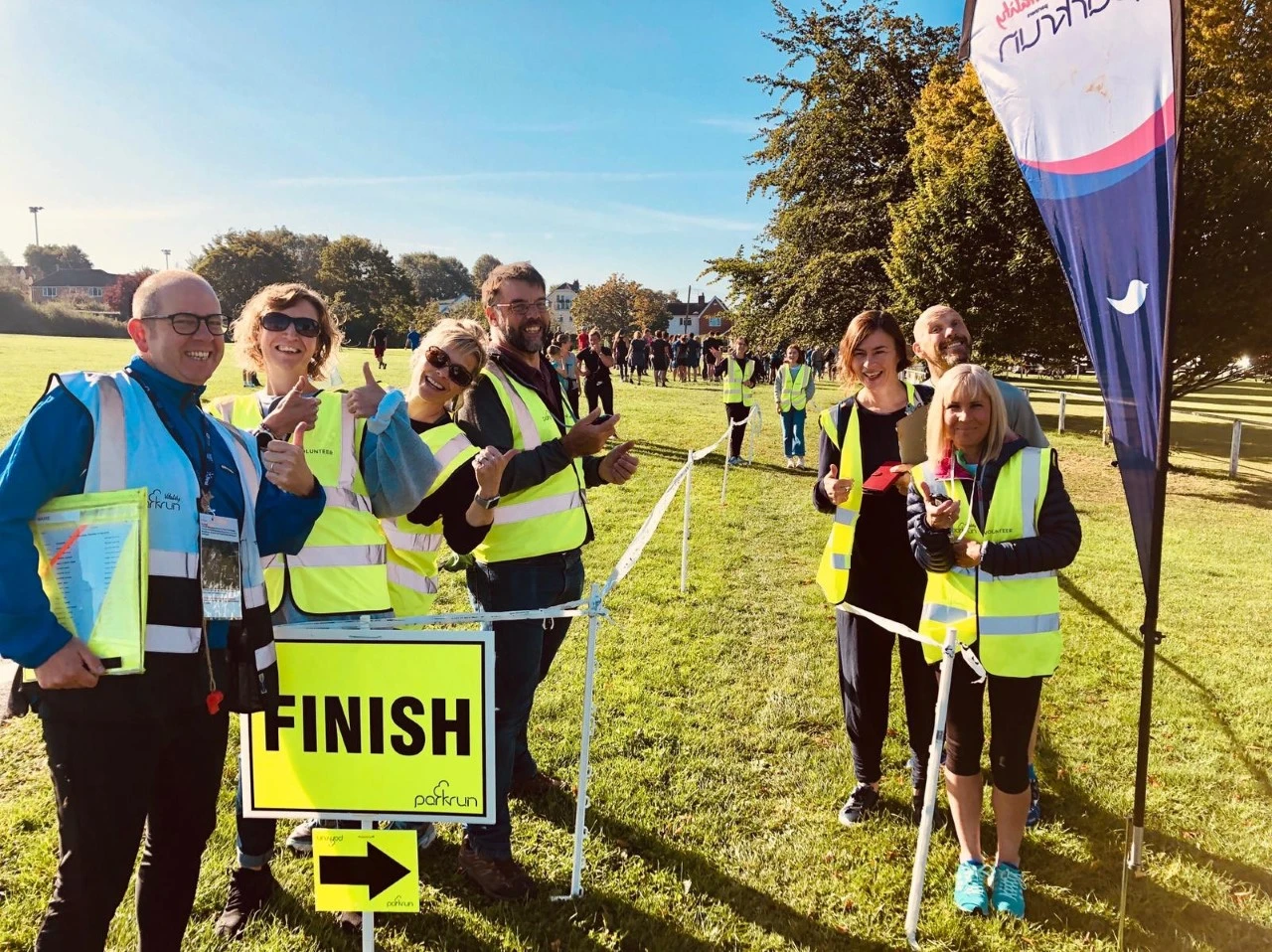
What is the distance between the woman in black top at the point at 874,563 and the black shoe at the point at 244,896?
2561mm

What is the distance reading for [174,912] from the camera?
2246mm

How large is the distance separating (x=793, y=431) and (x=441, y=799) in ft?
38.4

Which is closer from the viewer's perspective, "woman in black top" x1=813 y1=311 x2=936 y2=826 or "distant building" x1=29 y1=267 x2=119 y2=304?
"woman in black top" x1=813 y1=311 x2=936 y2=826

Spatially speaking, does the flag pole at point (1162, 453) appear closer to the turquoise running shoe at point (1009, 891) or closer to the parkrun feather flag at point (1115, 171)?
the parkrun feather flag at point (1115, 171)

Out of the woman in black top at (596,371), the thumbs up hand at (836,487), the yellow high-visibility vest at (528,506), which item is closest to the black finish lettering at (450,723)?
the yellow high-visibility vest at (528,506)

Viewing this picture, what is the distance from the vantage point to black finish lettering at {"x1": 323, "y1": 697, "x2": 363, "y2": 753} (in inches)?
94.8

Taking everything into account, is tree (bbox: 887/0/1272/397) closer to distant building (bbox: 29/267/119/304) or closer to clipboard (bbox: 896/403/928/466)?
clipboard (bbox: 896/403/928/466)

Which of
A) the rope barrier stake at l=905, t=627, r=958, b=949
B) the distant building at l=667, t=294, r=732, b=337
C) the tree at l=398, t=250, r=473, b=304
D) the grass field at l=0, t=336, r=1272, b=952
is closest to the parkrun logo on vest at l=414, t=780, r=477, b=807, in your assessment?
the grass field at l=0, t=336, r=1272, b=952

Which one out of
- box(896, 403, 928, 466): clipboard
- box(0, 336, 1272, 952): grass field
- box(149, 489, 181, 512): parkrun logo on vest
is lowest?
box(0, 336, 1272, 952): grass field

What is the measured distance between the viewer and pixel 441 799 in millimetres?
2426

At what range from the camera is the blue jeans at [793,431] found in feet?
43.3

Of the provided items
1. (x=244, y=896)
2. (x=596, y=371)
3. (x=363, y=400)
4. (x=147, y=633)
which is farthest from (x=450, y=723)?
(x=596, y=371)

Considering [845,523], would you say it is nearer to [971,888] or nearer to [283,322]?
[971,888]

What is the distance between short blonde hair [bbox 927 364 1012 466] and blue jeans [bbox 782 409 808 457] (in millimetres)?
10187
